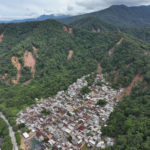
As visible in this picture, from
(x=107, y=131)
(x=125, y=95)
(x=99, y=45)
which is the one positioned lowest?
(x=107, y=131)

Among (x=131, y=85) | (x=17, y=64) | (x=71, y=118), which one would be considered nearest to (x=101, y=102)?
(x=71, y=118)

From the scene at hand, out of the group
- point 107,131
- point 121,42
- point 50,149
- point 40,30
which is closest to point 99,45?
point 121,42

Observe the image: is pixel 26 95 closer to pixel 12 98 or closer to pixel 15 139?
pixel 12 98

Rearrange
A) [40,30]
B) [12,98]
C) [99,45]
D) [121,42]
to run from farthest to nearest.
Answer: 1. [40,30]
2. [99,45]
3. [121,42]
4. [12,98]

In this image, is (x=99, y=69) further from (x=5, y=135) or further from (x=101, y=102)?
(x=5, y=135)

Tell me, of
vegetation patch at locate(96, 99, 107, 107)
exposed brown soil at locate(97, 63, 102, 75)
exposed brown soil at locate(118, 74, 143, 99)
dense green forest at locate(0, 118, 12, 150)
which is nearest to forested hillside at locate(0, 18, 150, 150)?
exposed brown soil at locate(118, 74, 143, 99)

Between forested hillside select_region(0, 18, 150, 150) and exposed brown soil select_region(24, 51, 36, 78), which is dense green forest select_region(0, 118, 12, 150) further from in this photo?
exposed brown soil select_region(24, 51, 36, 78)

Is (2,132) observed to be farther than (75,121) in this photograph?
No
